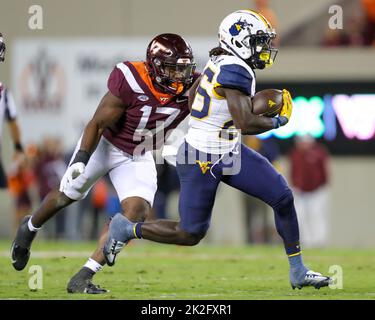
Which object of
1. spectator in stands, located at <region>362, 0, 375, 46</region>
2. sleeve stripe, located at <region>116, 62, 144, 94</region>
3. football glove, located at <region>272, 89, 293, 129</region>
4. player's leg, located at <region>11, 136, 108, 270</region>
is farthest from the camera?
spectator in stands, located at <region>362, 0, 375, 46</region>

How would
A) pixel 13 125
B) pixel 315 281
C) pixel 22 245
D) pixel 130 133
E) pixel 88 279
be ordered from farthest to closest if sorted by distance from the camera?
pixel 13 125 < pixel 22 245 < pixel 130 133 < pixel 88 279 < pixel 315 281

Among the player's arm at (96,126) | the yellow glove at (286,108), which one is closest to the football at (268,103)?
the yellow glove at (286,108)

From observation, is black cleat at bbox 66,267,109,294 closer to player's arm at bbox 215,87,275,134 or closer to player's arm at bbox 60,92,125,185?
player's arm at bbox 60,92,125,185

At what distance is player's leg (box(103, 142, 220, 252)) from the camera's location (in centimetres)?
646

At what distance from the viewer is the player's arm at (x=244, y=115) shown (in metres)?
6.21

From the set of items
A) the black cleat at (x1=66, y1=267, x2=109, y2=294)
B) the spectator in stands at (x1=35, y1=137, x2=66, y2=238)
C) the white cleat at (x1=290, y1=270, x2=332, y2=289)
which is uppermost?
the spectator in stands at (x1=35, y1=137, x2=66, y2=238)

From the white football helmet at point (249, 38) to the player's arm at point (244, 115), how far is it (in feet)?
1.20

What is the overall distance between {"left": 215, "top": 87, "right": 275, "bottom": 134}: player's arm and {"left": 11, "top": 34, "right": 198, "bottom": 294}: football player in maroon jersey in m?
0.66

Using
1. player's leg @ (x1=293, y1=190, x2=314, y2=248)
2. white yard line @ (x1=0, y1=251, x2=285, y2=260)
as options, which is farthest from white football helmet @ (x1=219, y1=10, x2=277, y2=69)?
player's leg @ (x1=293, y1=190, x2=314, y2=248)

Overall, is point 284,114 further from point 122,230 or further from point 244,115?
point 122,230

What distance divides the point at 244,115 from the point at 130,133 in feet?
3.56

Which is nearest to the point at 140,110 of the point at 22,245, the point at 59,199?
the point at 59,199

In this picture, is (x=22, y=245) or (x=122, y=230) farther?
(x=22, y=245)

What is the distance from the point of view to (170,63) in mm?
6770
